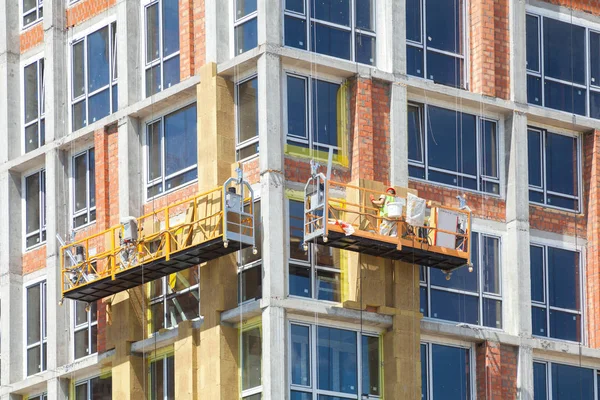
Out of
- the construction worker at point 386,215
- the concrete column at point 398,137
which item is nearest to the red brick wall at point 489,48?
the concrete column at point 398,137

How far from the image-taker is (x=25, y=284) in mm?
69250

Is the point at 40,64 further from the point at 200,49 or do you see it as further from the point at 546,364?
the point at 546,364

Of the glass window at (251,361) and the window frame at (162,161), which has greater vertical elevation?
the window frame at (162,161)

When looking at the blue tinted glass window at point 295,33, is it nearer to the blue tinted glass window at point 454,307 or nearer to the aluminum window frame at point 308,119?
the aluminum window frame at point 308,119

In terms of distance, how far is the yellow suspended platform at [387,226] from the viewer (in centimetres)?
6022

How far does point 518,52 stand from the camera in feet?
218

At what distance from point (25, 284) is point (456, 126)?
13575 mm

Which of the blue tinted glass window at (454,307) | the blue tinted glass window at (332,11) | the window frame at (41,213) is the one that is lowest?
the blue tinted glass window at (454,307)

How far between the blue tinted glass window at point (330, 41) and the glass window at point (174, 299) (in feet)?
22.0

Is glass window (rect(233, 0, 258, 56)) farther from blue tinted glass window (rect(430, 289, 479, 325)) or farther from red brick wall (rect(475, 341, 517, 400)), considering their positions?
red brick wall (rect(475, 341, 517, 400))

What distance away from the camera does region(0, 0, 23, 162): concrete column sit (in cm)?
7044

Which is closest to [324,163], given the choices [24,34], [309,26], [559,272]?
[309,26]

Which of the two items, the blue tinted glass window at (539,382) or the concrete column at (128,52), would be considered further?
the concrete column at (128,52)

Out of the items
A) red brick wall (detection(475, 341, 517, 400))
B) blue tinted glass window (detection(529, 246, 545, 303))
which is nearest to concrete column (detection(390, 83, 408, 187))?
blue tinted glass window (detection(529, 246, 545, 303))
